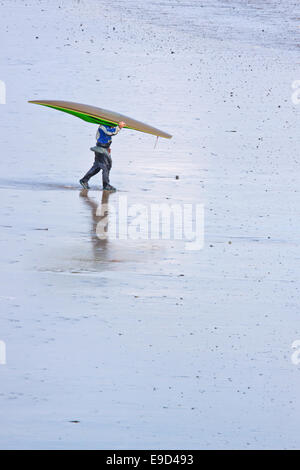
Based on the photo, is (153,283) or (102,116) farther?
(102,116)

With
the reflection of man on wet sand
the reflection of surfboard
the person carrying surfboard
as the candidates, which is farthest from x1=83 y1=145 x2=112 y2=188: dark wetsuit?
the reflection of surfboard

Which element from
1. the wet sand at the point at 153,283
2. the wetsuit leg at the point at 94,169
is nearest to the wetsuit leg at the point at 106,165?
the wetsuit leg at the point at 94,169

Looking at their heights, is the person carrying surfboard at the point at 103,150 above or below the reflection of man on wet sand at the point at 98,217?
above

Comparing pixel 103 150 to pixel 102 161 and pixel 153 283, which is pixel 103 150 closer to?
pixel 102 161

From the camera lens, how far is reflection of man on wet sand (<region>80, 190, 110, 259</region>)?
624 inches

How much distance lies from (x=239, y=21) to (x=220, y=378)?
105 feet

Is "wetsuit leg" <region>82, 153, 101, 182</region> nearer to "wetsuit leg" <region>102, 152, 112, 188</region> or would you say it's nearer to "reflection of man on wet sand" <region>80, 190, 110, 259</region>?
"wetsuit leg" <region>102, 152, 112, 188</region>

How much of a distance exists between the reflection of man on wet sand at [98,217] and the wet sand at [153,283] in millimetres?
75

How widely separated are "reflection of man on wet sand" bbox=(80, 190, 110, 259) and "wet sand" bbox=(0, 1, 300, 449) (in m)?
0.07

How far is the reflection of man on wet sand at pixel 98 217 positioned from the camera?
15.9 meters

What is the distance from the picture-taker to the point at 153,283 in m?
13.9

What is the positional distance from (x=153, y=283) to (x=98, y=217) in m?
4.19

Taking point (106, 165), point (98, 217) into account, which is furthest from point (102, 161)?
point (98, 217)

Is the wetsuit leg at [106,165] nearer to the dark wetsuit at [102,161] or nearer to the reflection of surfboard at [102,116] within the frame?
the dark wetsuit at [102,161]
